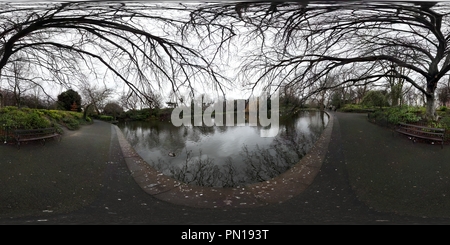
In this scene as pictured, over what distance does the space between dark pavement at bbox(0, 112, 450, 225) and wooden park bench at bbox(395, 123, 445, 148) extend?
0.07 meters

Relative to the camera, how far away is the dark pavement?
98 cm

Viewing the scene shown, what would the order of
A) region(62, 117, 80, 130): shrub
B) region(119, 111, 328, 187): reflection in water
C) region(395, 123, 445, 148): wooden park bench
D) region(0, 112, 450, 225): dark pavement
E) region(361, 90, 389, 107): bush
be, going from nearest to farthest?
region(0, 112, 450, 225): dark pavement < region(395, 123, 445, 148): wooden park bench < region(62, 117, 80, 130): shrub < region(361, 90, 389, 107): bush < region(119, 111, 328, 187): reflection in water

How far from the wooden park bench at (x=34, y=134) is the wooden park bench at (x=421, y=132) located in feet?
9.54

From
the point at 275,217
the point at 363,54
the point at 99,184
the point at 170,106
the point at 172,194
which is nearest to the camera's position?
the point at 275,217

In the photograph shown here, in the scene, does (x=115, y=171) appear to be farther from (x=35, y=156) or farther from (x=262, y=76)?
(x=262, y=76)

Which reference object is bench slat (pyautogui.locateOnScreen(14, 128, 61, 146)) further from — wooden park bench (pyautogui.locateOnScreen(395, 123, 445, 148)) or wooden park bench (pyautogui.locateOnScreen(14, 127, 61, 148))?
wooden park bench (pyautogui.locateOnScreen(395, 123, 445, 148))

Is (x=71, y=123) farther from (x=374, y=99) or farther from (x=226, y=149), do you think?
(x=374, y=99)

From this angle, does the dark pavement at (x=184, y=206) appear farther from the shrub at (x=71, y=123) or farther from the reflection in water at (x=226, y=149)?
the reflection in water at (x=226, y=149)

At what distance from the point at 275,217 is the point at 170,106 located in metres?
1.32

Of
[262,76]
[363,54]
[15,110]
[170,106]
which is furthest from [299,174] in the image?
[15,110]

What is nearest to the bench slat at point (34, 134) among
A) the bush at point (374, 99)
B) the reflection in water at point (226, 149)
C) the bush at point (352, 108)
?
the reflection in water at point (226, 149)

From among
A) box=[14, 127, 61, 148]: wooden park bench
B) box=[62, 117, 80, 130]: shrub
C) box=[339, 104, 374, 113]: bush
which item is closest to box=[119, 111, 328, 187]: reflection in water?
box=[339, 104, 374, 113]: bush

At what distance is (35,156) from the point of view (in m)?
1.17

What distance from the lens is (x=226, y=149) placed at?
6.01 feet
